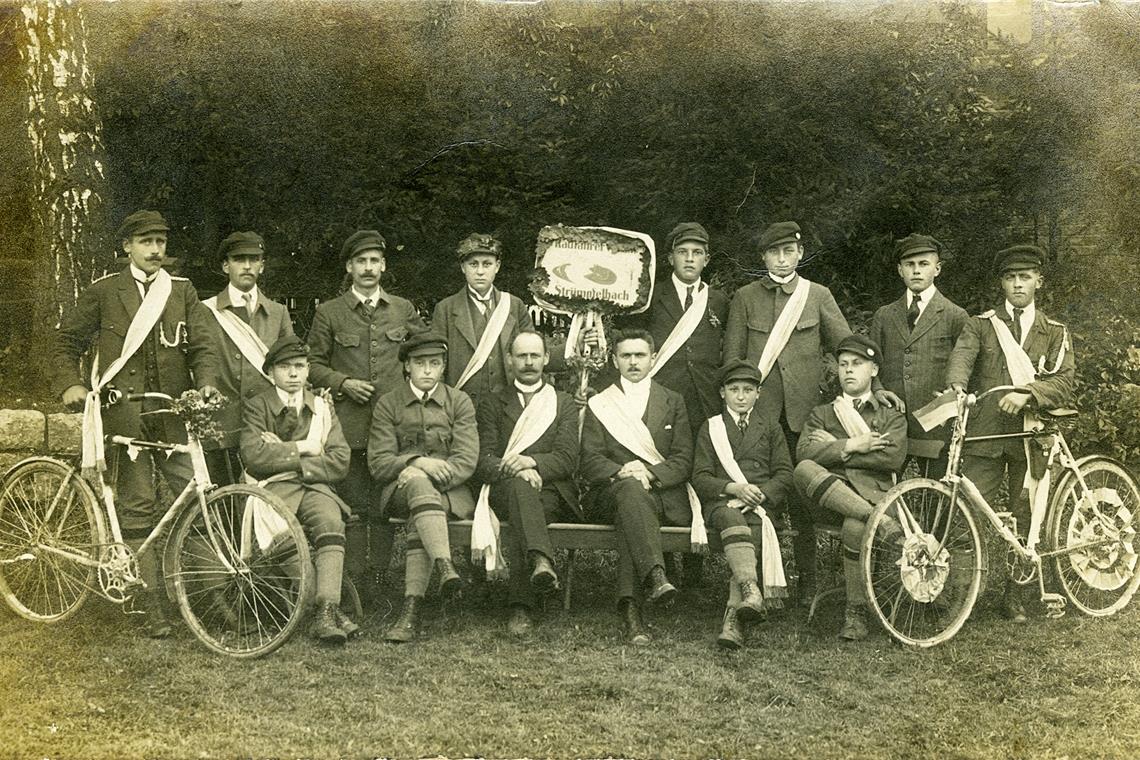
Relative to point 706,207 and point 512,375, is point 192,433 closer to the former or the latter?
point 512,375

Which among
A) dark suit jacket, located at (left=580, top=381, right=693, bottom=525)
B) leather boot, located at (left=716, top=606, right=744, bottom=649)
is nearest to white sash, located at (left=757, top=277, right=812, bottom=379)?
dark suit jacket, located at (left=580, top=381, right=693, bottom=525)

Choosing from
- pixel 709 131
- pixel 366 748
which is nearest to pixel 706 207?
pixel 709 131

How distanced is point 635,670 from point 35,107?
15.2 ft

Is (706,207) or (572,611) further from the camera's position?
(706,207)

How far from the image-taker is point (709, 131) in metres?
6.05

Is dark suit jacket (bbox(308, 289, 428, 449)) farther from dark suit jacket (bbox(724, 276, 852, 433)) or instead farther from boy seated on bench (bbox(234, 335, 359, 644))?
dark suit jacket (bbox(724, 276, 852, 433))

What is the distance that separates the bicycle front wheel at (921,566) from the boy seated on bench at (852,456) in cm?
11

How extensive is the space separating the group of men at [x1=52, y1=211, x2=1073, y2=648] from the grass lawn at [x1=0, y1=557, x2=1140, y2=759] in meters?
0.19

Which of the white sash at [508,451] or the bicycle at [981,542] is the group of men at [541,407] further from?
the bicycle at [981,542]

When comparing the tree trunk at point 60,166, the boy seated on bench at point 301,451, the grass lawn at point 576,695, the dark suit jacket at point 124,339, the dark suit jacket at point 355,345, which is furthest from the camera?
the tree trunk at point 60,166

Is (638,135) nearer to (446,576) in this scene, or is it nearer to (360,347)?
(360,347)

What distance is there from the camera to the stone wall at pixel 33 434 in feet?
18.6

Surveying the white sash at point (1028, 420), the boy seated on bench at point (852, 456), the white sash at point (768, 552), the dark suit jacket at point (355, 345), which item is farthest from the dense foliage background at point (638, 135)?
the white sash at point (768, 552)

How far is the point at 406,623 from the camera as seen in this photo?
16.5ft
